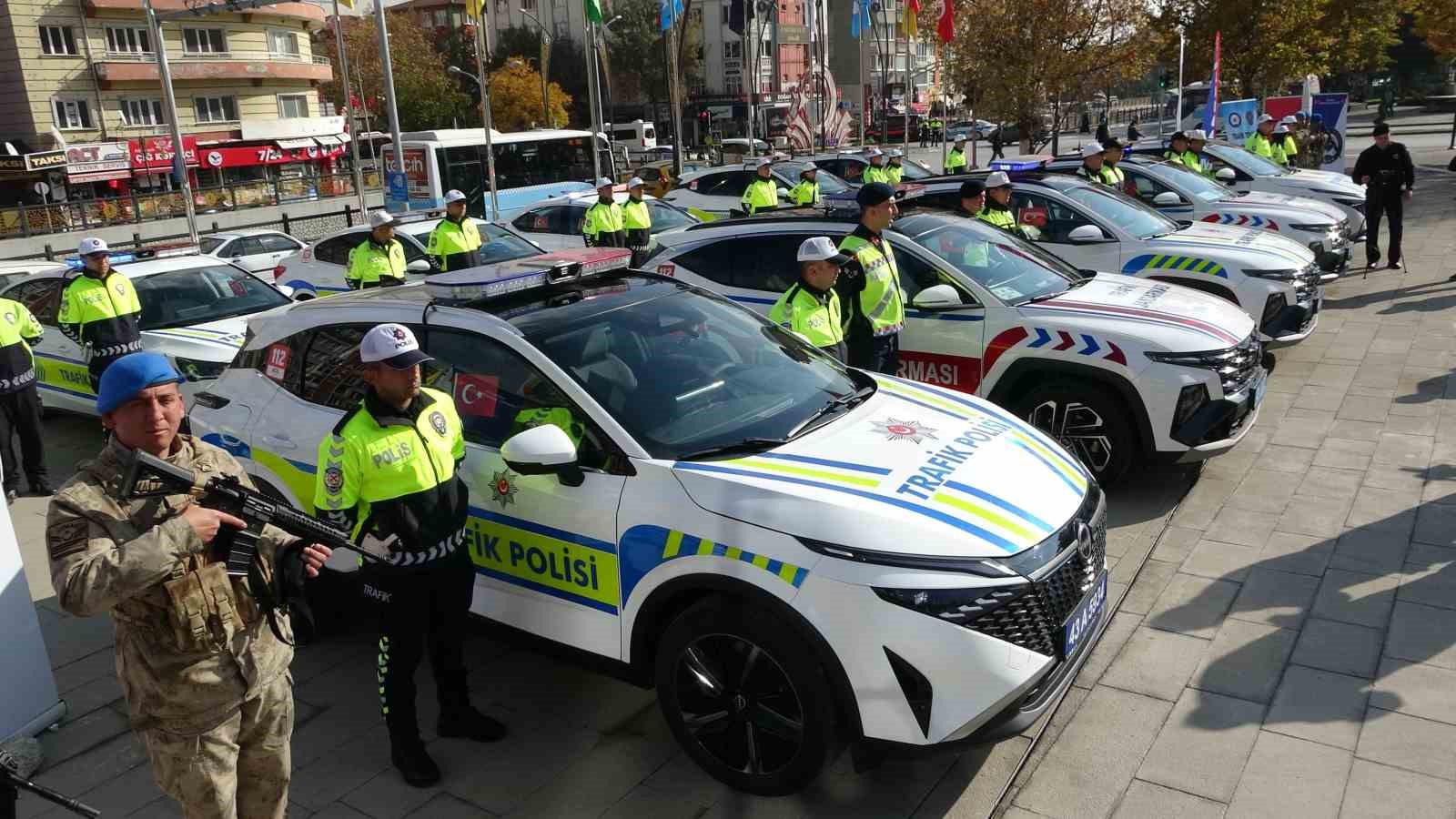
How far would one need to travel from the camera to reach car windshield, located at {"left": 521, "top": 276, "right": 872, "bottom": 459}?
405 cm

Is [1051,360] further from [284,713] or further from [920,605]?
[284,713]

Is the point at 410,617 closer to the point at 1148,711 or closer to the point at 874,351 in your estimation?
the point at 1148,711

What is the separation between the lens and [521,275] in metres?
4.51

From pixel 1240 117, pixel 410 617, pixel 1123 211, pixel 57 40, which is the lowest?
pixel 410 617

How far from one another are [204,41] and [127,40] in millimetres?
3797

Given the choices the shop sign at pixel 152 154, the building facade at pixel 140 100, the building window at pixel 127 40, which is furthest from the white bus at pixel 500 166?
the building window at pixel 127 40

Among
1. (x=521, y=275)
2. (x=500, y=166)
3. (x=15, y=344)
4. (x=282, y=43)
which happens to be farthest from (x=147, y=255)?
(x=282, y=43)

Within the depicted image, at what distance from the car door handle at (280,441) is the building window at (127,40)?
48251 millimetres

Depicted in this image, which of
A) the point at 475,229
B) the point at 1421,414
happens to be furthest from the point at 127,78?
the point at 1421,414

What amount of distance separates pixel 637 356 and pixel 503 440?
658mm

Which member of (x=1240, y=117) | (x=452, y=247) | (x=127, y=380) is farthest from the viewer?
(x=1240, y=117)

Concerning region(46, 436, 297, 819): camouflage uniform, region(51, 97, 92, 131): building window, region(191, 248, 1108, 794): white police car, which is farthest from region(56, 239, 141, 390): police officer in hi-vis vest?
region(51, 97, 92, 131): building window

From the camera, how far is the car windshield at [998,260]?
6848mm

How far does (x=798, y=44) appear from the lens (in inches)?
3206
